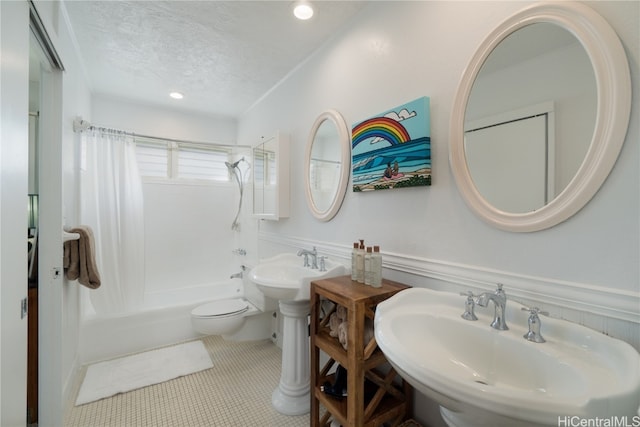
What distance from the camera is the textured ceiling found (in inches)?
63.4

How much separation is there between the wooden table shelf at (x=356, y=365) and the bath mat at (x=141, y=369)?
129 cm

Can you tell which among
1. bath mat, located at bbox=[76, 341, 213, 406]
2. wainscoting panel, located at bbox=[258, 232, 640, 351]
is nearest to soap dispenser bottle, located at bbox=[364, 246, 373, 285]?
wainscoting panel, located at bbox=[258, 232, 640, 351]

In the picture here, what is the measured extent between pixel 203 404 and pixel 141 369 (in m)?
0.76

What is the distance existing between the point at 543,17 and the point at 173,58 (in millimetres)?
2297

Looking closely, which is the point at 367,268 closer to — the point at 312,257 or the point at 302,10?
the point at 312,257

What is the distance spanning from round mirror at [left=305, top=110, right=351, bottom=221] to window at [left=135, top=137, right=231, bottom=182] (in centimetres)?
171

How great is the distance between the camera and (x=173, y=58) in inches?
83.0

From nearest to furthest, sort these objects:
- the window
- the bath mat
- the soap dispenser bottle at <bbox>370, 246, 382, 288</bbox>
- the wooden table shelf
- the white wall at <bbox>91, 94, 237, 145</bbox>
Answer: the wooden table shelf → the soap dispenser bottle at <bbox>370, 246, 382, 288</bbox> → the bath mat → the white wall at <bbox>91, 94, 237, 145</bbox> → the window

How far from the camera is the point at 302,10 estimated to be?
62.9 inches

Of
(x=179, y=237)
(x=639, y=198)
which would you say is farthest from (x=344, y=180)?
(x=179, y=237)

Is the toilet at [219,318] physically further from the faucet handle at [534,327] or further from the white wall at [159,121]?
the faucet handle at [534,327]

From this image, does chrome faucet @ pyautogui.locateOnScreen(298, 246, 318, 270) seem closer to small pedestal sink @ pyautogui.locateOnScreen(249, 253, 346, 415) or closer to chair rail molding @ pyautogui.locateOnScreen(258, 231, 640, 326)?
small pedestal sink @ pyautogui.locateOnScreen(249, 253, 346, 415)

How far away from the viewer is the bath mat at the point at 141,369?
6.30 feet

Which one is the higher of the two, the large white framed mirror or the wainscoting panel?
the large white framed mirror
